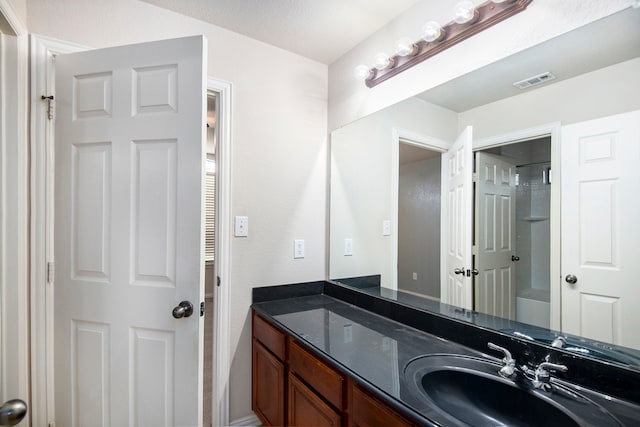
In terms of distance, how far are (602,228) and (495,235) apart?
0.33m

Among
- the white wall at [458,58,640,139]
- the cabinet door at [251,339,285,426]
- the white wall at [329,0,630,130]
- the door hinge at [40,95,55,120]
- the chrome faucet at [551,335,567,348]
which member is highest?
the white wall at [329,0,630,130]

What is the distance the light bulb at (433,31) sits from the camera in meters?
1.36

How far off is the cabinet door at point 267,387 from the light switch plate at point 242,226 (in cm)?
66

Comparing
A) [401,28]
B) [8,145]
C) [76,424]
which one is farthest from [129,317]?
[401,28]

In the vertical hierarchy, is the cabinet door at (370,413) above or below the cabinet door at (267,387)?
above

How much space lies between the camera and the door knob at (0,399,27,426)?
0.56 m

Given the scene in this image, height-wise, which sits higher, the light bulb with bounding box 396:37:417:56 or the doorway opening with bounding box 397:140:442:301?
the light bulb with bounding box 396:37:417:56

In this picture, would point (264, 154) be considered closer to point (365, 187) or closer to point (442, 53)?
point (365, 187)

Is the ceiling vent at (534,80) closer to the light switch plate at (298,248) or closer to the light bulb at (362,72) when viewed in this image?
the light bulb at (362,72)

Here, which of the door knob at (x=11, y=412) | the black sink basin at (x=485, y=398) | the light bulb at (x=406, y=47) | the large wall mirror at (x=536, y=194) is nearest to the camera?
the door knob at (x=11, y=412)

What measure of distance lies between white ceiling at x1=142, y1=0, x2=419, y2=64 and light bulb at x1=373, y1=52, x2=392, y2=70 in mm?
202

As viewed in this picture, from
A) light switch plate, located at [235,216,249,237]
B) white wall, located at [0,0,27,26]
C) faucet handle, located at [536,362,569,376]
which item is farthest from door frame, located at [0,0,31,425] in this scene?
faucet handle, located at [536,362,569,376]

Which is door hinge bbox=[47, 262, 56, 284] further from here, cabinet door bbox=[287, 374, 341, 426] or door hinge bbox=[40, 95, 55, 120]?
cabinet door bbox=[287, 374, 341, 426]

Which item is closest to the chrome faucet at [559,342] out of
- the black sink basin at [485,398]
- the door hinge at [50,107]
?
the black sink basin at [485,398]
